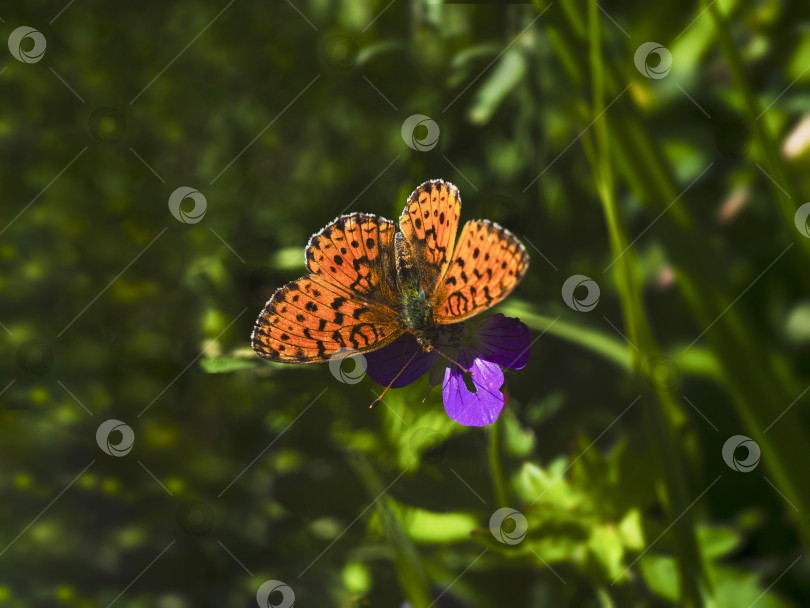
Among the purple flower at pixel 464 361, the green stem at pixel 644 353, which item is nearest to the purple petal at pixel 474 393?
the purple flower at pixel 464 361

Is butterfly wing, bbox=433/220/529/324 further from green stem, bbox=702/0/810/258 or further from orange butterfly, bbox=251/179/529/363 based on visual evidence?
green stem, bbox=702/0/810/258

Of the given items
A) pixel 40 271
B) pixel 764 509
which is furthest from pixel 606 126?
pixel 40 271

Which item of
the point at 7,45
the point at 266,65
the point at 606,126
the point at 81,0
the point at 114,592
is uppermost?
Answer: the point at 606,126

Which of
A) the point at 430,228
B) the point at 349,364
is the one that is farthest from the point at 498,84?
the point at 349,364

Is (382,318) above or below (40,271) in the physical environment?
above

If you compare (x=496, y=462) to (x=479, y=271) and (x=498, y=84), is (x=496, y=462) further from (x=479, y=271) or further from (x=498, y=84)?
(x=498, y=84)

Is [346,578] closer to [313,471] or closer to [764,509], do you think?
[313,471]

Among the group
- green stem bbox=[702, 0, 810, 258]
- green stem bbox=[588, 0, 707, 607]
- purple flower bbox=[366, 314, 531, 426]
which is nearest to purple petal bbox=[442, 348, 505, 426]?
purple flower bbox=[366, 314, 531, 426]
